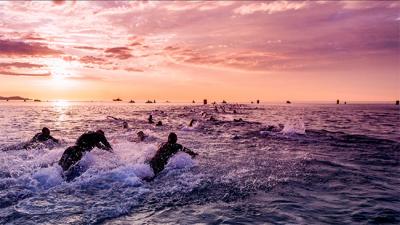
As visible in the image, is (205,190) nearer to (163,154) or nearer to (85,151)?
(163,154)

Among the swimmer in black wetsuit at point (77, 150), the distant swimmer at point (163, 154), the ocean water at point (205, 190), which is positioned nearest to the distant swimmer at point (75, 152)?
the swimmer in black wetsuit at point (77, 150)

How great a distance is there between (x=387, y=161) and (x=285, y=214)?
35.5 ft

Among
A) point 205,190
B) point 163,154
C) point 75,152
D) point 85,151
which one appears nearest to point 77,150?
point 75,152

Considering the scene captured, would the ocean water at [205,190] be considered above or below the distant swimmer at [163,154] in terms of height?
below

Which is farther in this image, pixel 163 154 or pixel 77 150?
pixel 163 154

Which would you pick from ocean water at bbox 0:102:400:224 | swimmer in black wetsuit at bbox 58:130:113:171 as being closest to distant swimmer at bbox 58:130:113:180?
swimmer in black wetsuit at bbox 58:130:113:171

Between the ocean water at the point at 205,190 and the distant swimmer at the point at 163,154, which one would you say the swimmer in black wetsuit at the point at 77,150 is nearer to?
the ocean water at the point at 205,190

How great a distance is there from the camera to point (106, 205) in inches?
383

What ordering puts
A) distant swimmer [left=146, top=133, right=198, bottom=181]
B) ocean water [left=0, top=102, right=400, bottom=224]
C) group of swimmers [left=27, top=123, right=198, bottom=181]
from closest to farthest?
ocean water [left=0, top=102, right=400, bottom=224] < group of swimmers [left=27, top=123, right=198, bottom=181] < distant swimmer [left=146, top=133, right=198, bottom=181]

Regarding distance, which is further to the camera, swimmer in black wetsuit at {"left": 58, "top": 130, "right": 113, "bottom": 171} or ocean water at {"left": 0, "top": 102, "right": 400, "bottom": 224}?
swimmer in black wetsuit at {"left": 58, "top": 130, "right": 113, "bottom": 171}

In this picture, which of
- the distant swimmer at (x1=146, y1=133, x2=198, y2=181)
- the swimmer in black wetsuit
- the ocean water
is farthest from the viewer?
the distant swimmer at (x1=146, y1=133, x2=198, y2=181)

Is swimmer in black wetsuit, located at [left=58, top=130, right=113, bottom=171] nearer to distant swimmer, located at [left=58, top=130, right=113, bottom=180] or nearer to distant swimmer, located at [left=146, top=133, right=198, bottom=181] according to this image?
distant swimmer, located at [left=58, top=130, right=113, bottom=180]

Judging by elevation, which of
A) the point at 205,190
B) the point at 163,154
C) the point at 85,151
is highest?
the point at 85,151

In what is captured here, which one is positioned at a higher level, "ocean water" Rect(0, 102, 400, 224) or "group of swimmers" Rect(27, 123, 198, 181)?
"group of swimmers" Rect(27, 123, 198, 181)
